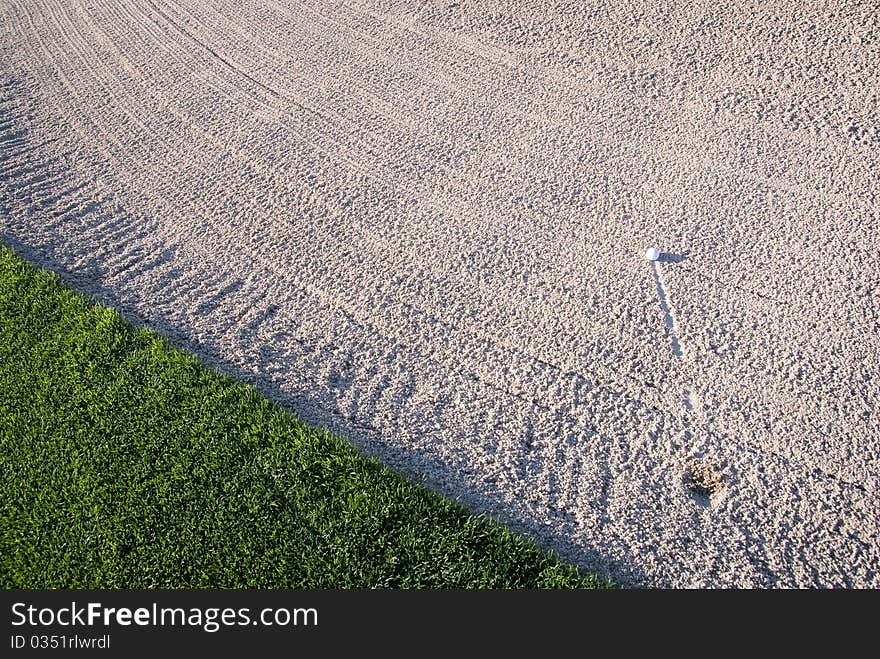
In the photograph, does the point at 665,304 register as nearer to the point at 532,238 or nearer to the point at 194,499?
the point at 532,238

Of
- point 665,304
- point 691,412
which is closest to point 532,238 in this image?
point 665,304

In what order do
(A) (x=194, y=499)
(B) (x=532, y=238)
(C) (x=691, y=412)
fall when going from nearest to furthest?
(A) (x=194, y=499) → (C) (x=691, y=412) → (B) (x=532, y=238)

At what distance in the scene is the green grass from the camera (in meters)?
2.75

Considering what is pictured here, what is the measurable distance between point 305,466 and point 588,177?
251cm

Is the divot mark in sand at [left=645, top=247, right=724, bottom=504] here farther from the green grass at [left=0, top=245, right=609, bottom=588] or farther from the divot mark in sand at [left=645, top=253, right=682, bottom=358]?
the green grass at [left=0, top=245, right=609, bottom=588]

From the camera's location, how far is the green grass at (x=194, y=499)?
275 cm


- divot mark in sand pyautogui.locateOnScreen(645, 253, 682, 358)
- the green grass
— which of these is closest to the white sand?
divot mark in sand pyautogui.locateOnScreen(645, 253, 682, 358)

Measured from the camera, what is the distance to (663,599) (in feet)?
8.70

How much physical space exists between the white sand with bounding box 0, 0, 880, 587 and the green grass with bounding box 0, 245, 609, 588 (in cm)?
16

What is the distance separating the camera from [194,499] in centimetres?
298

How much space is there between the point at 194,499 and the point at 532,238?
2269 millimetres

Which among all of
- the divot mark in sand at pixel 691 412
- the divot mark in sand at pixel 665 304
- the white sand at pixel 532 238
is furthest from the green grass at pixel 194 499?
the divot mark in sand at pixel 665 304

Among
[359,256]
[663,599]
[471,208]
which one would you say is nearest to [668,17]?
[471,208]

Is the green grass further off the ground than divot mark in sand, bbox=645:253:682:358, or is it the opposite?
divot mark in sand, bbox=645:253:682:358
